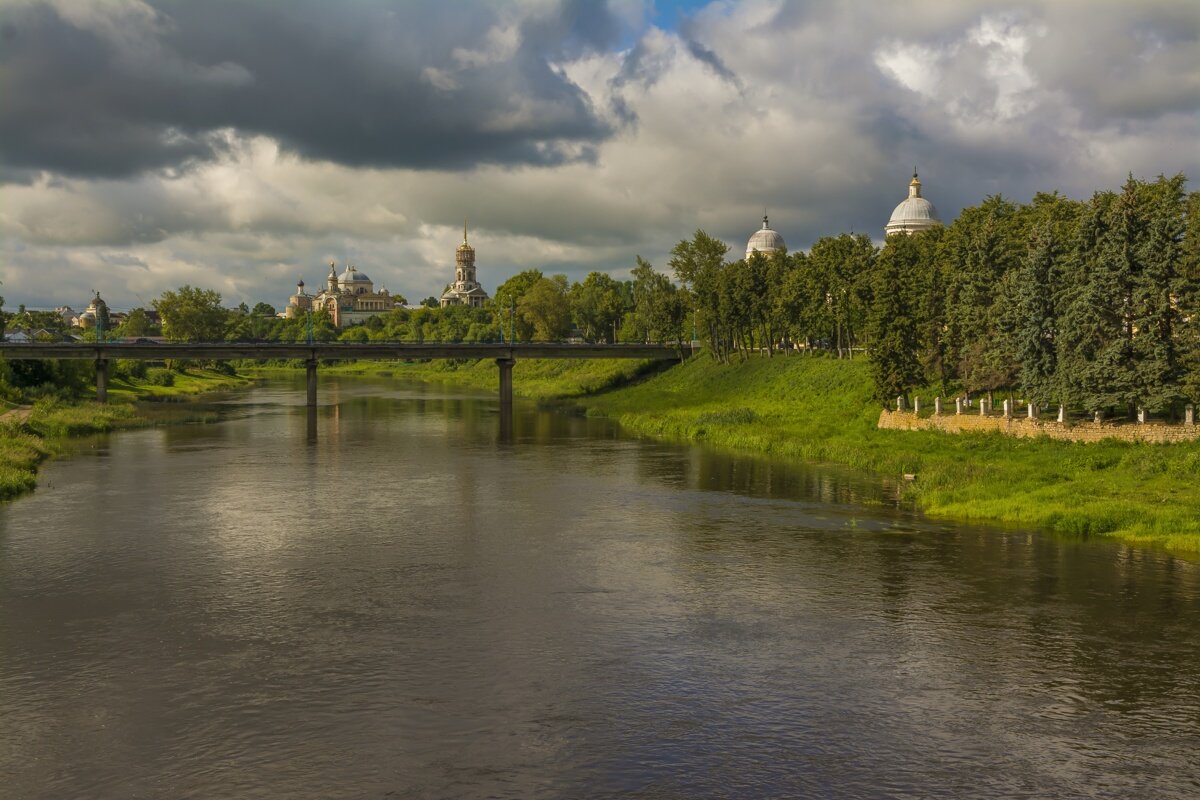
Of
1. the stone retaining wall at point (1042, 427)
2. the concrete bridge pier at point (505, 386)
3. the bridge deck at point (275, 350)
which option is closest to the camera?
the stone retaining wall at point (1042, 427)

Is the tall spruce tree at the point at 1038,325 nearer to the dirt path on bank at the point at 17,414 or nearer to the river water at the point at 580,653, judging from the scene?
the river water at the point at 580,653

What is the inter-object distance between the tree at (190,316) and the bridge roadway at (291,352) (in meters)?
74.4

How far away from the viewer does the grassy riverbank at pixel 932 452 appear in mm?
44438

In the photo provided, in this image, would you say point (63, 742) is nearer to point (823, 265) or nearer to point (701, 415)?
point (701, 415)

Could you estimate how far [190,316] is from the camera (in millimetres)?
188000

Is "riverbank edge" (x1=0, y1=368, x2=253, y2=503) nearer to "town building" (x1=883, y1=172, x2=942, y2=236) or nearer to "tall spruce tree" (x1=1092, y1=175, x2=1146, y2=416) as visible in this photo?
"tall spruce tree" (x1=1092, y1=175, x2=1146, y2=416)

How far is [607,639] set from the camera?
100 feet

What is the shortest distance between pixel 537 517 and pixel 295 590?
1546 cm

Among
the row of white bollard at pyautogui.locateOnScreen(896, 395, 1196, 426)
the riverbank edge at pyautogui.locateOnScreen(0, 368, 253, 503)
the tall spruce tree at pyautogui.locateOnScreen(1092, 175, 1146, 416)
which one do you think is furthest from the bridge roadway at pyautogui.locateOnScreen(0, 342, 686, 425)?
the tall spruce tree at pyautogui.locateOnScreen(1092, 175, 1146, 416)

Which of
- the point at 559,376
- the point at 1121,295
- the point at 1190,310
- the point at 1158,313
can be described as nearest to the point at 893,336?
the point at 1121,295

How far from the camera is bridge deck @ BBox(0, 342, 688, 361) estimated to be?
106 m

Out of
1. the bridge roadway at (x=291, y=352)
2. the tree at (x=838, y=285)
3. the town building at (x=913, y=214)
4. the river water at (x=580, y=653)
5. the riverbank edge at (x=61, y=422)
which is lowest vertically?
the river water at (x=580, y=653)

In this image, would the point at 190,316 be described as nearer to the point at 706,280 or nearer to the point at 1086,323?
the point at 706,280

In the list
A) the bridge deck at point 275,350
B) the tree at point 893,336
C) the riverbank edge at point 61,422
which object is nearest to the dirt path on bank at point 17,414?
the riverbank edge at point 61,422
